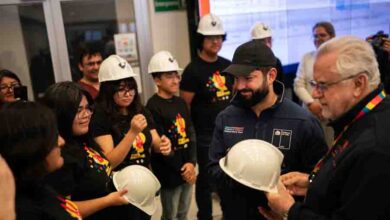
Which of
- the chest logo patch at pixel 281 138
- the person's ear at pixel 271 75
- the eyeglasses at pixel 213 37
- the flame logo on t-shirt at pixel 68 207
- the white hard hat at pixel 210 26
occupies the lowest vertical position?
the flame logo on t-shirt at pixel 68 207

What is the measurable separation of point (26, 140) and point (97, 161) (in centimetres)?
63

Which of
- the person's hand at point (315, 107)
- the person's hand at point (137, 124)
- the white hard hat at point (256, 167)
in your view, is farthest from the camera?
the person's hand at point (315, 107)

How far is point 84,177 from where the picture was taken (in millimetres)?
1543

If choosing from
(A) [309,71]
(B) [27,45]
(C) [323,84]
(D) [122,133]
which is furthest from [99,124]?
(A) [309,71]

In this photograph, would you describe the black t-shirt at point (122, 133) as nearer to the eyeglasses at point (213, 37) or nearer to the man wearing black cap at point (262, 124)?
the man wearing black cap at point (262, 124)

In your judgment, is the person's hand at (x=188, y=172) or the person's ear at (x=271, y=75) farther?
the person's hand at (x=188, y=172)

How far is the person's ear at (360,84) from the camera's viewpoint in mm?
1041

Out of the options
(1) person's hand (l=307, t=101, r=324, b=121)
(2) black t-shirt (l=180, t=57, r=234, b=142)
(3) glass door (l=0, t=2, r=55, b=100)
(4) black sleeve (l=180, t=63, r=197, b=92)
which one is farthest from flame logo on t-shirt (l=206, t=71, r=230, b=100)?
(3) glass door (l=0, t=2, r=55, b=100)

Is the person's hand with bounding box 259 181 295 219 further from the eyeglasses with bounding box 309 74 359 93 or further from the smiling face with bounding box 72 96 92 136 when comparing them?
the smiling face with bounding box 72 96 92 136

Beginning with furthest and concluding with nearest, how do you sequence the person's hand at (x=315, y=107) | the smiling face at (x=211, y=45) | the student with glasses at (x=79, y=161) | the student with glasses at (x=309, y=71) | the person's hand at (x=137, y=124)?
the student with glasses at (x=309, y=71), the person's hand at (x=315, y=107), the smiling face at (x=211, y=45), the person's hand at (x=137, y=124), the student with glasses at (x=79, y=161)

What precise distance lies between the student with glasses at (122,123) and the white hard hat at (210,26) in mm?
941

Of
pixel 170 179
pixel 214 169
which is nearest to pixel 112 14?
pixel 170 179

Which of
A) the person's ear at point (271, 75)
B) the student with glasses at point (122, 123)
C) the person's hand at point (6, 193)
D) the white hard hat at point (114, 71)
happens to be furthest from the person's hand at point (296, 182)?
the white hard hat at point (114, 71)

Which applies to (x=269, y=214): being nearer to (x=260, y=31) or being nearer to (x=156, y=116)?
(x=156, y=116)
